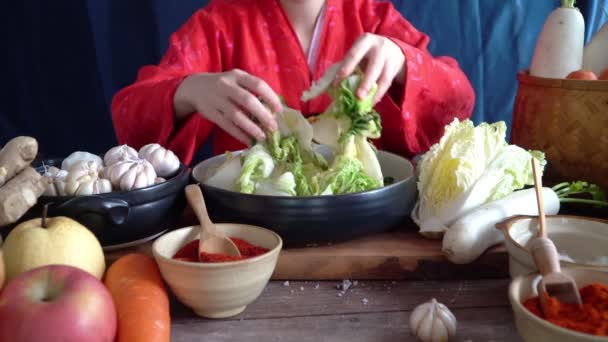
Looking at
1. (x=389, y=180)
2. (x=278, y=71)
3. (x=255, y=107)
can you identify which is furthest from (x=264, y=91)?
(x=278, y=71)

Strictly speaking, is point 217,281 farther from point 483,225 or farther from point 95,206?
point 483,225

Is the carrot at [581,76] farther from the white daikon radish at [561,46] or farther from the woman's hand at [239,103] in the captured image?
the woman's hand at [239,103]

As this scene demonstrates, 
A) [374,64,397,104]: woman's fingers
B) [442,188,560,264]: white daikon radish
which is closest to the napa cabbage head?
[442,188,560,264]: white daikon radish

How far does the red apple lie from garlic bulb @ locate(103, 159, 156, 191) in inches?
7.7

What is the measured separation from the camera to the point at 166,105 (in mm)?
1050

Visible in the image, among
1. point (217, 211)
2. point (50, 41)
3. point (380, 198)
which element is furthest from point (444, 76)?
point (50, 41)

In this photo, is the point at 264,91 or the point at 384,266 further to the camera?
the point at 264,91

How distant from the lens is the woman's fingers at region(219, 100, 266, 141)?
0.85m

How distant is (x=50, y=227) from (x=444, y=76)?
85cm

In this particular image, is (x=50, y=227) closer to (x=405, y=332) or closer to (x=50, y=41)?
(x=405, y=332)

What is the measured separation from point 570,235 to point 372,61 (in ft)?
1.32

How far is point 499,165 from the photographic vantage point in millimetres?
831

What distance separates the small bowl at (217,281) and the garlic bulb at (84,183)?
0.15 meters

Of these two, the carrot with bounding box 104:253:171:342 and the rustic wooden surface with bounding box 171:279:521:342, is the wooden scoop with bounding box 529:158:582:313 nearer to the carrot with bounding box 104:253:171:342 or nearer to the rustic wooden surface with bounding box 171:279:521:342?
the rustic wooden surface with bounding box 171:279:521:342
